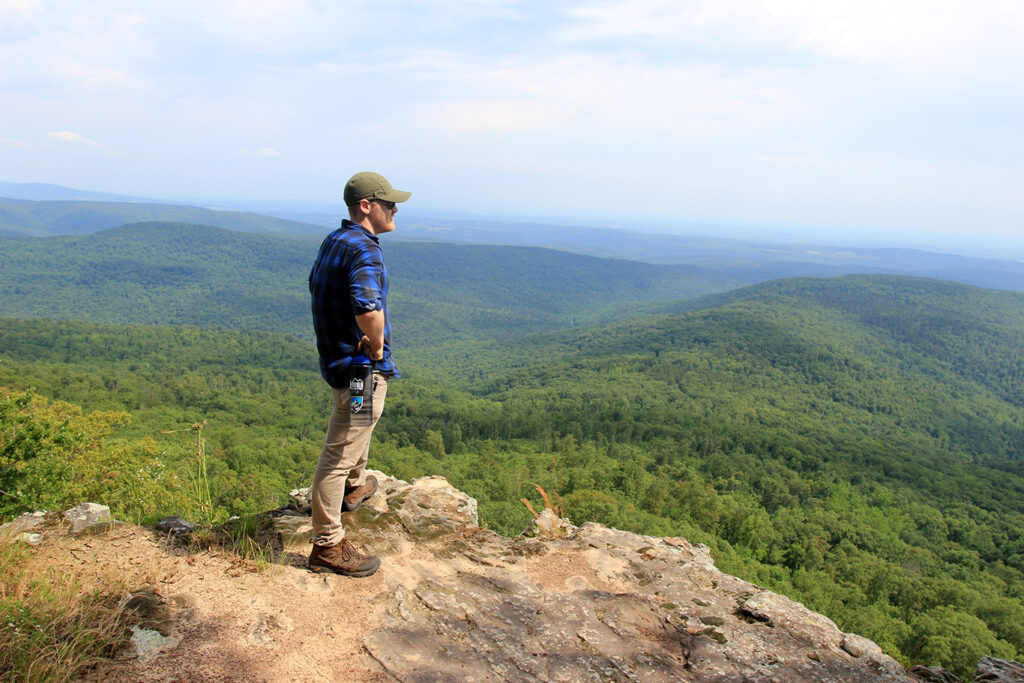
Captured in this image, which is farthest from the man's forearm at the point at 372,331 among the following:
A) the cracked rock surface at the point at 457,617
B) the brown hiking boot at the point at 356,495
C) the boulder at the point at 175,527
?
the boulder at the point at 175,527

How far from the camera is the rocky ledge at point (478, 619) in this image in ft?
12.5

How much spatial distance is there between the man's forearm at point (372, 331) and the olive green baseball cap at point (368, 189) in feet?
3.64

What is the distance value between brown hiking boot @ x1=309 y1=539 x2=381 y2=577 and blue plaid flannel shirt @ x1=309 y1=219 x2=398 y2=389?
1613mm

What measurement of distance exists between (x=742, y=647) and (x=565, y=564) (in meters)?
2.12

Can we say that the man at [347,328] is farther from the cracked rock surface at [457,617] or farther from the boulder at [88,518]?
the boulder at [88,518]

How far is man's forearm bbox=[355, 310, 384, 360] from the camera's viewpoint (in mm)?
4391

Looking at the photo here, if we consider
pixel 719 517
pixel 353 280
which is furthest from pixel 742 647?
pixel 719 517

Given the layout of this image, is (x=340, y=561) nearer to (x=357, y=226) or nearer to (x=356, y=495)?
(x=356, y=495)

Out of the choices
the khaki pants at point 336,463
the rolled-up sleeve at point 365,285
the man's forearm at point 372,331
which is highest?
the rolled-up sleeve at point 365,285

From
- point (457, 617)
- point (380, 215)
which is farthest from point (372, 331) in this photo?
point (457, 617)

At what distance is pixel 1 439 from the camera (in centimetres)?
1277

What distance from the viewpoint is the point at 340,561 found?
489 centimetres

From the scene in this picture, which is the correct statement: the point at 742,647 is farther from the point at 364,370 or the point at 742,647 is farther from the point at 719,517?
the point at 719,517

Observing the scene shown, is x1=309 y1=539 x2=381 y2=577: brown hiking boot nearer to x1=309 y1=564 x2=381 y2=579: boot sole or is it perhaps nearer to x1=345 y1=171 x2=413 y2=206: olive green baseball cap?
x1=309 y1=564 x2=381 y2=579: boot sole
